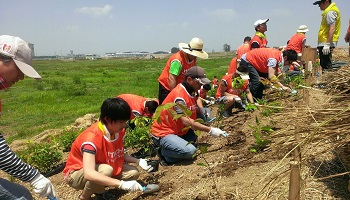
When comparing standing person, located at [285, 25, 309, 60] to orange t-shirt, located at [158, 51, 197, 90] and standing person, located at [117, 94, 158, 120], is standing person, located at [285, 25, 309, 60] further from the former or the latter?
standing person, located at [117, 94, 158, 120]

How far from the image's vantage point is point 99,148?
2727 mm

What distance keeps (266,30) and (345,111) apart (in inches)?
192

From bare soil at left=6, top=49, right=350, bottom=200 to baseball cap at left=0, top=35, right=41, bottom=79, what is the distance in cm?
145

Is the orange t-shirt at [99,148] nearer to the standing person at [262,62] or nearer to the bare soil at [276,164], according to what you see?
the bare soil at [276,164]

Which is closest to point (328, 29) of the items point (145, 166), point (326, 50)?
point (326, 50)

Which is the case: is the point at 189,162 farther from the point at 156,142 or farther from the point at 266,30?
the point at 266,30

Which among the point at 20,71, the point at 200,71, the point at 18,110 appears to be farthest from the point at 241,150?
the point at 18,110

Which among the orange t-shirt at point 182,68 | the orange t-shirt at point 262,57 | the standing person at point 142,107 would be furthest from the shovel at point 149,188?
the orange t-shirt at point 262,57

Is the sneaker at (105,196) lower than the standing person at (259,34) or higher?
lower

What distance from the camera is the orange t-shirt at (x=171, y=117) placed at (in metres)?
3.51

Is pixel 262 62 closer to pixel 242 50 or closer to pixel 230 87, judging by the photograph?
pixel 230 87

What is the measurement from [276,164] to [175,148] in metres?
1.33

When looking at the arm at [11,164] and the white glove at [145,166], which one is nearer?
the arm at [11,164]

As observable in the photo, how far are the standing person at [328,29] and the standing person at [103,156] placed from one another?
394 cm
